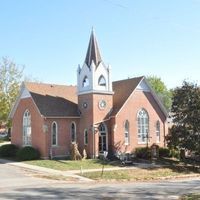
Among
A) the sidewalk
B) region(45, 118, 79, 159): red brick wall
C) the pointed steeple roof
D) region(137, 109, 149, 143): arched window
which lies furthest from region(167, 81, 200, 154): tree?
the sidewalk

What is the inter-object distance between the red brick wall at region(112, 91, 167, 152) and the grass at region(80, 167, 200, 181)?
6017 millimetres

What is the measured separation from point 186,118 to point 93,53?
11.3m

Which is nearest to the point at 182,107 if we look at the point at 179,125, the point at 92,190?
the point at 179,125

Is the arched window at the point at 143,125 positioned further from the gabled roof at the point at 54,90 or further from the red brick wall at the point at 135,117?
the gabled roof at the point at 54,90

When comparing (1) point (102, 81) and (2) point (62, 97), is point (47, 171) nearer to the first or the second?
(2) point (62, 97)

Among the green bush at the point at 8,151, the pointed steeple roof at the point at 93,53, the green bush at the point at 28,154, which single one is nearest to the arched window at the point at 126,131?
the pointed steeple roof at the point at 93,53

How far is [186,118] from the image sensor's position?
142ft

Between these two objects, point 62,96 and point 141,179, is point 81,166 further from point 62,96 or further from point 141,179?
point 62,96

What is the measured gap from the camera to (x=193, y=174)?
38562mm

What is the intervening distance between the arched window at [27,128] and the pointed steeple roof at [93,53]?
8.03 m

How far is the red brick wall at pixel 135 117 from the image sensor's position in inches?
1719

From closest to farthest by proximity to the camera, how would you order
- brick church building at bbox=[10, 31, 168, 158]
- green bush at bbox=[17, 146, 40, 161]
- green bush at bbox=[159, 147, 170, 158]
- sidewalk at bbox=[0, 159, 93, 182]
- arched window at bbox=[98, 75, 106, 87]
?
sidewalk at bbox=[0, 159, 93, 182] → green bush at bbox=[17, 146, 40, 161] → brick church building at bbox=[10, 31, 168, 158] → arched window at bbox=[98, 75, 106, 87] → green bush at bbox=[159, 147, 170, 158]

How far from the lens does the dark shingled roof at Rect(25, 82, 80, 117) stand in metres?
42.1

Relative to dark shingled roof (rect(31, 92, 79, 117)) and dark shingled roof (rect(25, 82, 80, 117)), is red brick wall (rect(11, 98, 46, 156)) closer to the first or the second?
dark shingled roof (rect(31, 92, 79, 117))
